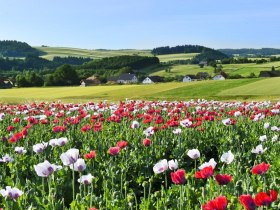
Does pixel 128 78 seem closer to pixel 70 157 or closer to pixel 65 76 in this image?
pixel 65 76

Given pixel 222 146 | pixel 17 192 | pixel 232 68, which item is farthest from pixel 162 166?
pixel 232 68

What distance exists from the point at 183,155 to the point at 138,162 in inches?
50.9

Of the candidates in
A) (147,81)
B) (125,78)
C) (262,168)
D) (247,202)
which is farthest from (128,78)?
(247,202)

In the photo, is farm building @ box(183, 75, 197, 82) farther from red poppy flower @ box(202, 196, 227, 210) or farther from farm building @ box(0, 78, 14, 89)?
red poppy flower @ box(202, 196, 227, 210)

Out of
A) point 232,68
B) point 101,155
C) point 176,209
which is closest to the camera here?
point 176,209

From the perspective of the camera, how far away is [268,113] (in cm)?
1290

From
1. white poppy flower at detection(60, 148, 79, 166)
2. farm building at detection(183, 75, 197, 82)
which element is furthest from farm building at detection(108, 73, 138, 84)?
white poppy flower at detection(60, 148, 79, 166)

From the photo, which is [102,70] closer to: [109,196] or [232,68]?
[232,68]

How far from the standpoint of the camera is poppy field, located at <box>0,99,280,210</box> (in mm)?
4988

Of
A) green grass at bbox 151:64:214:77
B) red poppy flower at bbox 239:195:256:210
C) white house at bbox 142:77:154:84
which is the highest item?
red poppy flower at bbox 239:195:256:210

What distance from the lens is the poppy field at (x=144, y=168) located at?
4988mm

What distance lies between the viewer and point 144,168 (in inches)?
319

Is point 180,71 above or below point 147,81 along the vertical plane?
above

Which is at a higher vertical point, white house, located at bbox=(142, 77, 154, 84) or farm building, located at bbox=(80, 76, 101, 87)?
farm building, located at bbox=(80, 76, 101, 87)
